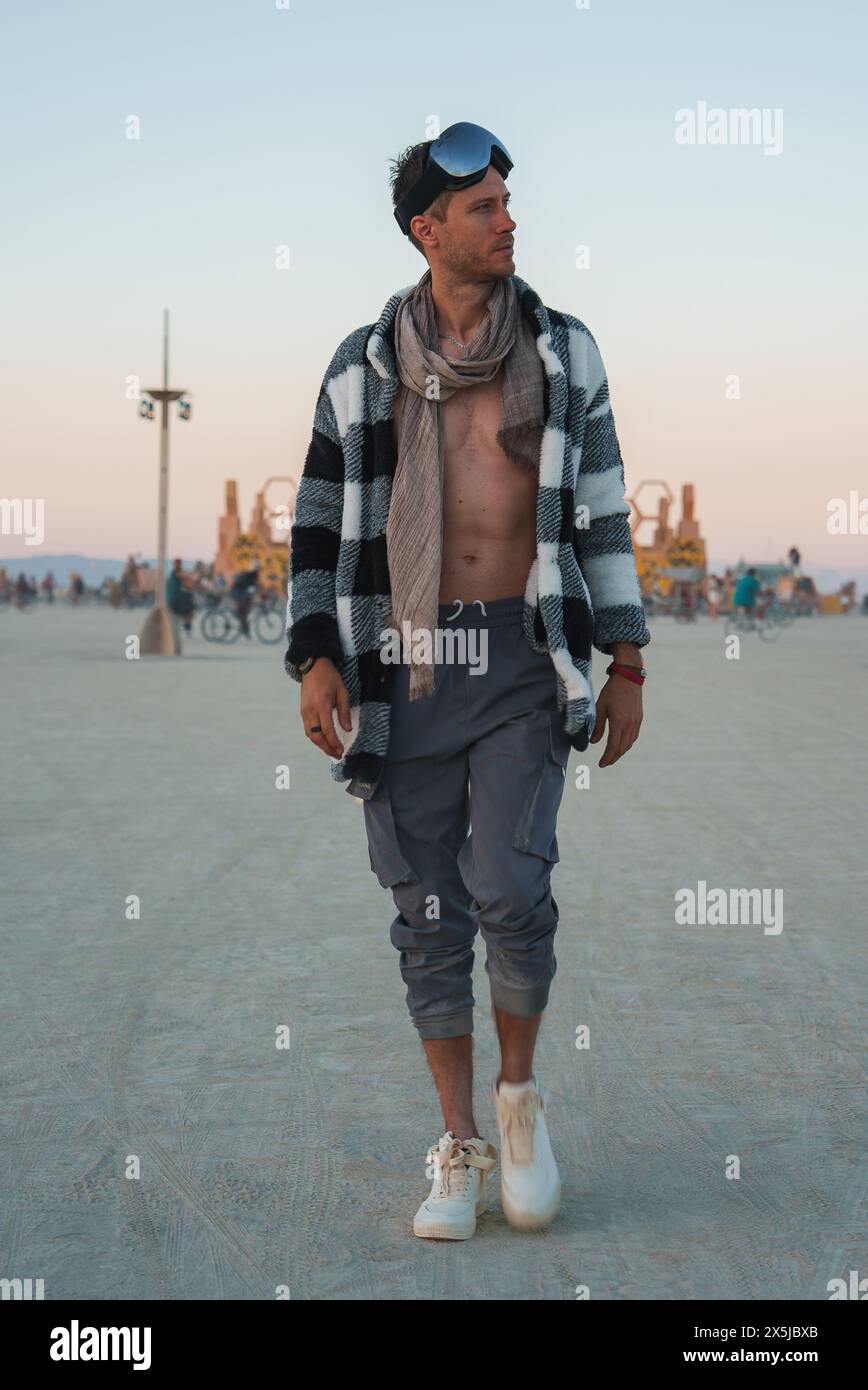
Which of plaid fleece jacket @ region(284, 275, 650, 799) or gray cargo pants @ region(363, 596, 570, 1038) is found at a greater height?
plaid fleece jacket @ region(284, 275, 650, 799)

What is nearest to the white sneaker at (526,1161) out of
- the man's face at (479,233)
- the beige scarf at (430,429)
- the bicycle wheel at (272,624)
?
the beige scarf at (430,429)

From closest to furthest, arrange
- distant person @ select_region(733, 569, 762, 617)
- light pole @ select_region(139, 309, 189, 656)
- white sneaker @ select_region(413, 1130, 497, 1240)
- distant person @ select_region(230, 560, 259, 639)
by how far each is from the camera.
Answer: white sneaker @ select_region(413, 1130, 497, 1240) < light pole @ select_region(139, 309, 189, 656) < distant person @ select_region(230, 560, 259, 639) < distant person @ select_region(733, 569, 762, 617)

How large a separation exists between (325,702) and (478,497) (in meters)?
0.51

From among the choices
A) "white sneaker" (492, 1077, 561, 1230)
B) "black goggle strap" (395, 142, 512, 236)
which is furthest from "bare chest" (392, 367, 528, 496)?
"white sneaker" (492, 1077, 561, 1230)

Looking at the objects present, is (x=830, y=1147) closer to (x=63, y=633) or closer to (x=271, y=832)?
(x=271, y=832)

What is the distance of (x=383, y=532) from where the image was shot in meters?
3.59

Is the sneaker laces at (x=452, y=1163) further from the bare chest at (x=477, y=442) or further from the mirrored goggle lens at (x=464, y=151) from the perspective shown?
the mirrored goggle lens at (x=464, y=151)

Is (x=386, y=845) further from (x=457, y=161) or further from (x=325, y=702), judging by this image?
(x=457, y=161)

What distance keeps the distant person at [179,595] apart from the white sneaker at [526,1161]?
29.4m

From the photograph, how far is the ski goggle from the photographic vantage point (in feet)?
11.6

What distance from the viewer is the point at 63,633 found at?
3784 centimetres

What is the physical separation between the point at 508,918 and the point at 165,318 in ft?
90.2

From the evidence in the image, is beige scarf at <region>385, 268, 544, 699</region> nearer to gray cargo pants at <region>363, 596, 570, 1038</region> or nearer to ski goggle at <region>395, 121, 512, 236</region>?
gray cargo pants at <region>363, 596, 570, 1038</region>

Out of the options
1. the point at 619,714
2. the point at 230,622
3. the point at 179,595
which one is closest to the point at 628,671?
the point at 619,714
